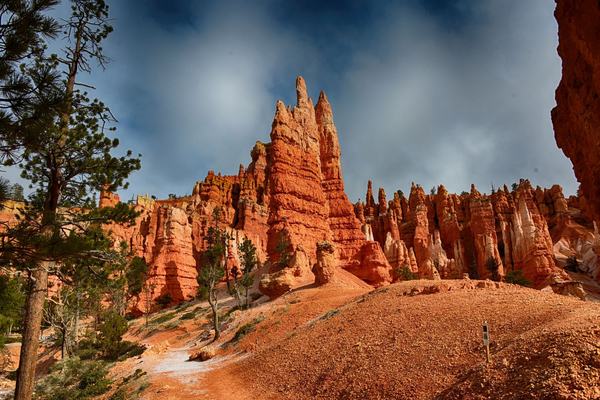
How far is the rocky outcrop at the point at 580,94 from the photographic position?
548 cm

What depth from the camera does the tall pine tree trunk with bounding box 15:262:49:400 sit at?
8.09 metres

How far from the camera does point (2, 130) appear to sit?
5355mm

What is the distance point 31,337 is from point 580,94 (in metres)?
13.3

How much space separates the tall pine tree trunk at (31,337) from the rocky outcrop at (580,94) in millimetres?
11743

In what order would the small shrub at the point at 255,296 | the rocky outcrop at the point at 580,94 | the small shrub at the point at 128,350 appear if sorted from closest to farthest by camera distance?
the rocky outcrop at the point at 580,94
the small shrub at the point at 128,350
the small shrub at the point at 255,296

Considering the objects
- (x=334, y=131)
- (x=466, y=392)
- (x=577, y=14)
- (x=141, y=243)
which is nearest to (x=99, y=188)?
(x=466, y=392)

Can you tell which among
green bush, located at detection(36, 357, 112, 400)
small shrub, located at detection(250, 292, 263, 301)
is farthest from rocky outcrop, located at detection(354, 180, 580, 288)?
green bush, located at detection(36, 357, 112, 400)

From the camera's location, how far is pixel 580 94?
21.9ft

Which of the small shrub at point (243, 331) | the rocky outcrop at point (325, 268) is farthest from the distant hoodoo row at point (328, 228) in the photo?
the small shrub at point (243, 331)

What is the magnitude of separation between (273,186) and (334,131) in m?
17.0

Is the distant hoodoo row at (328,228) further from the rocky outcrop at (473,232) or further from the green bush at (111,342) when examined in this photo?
the green bush at (111,342)

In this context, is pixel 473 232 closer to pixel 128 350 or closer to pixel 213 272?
pixel 213 272

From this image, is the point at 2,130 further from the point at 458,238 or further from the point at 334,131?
the point at 458,238

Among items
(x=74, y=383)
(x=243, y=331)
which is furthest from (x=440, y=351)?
(x=74, y=383)
